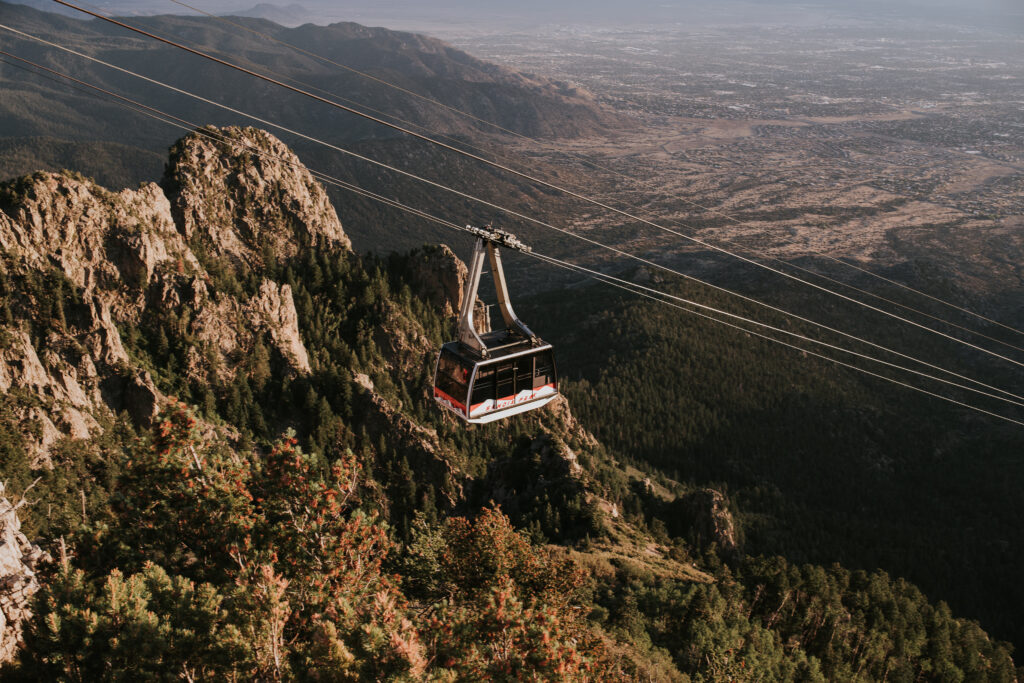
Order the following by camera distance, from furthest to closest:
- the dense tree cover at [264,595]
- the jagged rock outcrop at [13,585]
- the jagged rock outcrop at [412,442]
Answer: the jagged rock outcrop at [412,442] < the jagged rock outcrop at [13,585] < the dense tree cover at [264,595]

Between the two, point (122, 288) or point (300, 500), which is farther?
point (122, 288)

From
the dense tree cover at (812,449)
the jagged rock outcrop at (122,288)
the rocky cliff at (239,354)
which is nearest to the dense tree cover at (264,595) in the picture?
the rocky cliff at (239,354)

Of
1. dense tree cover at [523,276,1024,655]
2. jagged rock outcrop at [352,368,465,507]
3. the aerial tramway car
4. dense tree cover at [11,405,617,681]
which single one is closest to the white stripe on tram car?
the aerial tramway car

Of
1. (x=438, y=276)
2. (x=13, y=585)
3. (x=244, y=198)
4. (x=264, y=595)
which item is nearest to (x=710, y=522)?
(x=438, y=276)

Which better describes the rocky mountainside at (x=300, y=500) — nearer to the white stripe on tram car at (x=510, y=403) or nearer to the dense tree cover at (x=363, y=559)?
the dense tree cover at (x=363, y=559)

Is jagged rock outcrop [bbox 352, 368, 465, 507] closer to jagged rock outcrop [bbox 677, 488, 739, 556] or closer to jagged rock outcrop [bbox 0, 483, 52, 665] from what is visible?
jagged rock outcrop [bbox 677, 488, 739, 556]

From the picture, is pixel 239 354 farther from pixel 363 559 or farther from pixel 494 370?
pixel 363 559

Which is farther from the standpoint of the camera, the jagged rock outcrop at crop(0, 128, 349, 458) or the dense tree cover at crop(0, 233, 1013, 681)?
the jagged rock outcrop at crop(0, 128, 349, 458)
